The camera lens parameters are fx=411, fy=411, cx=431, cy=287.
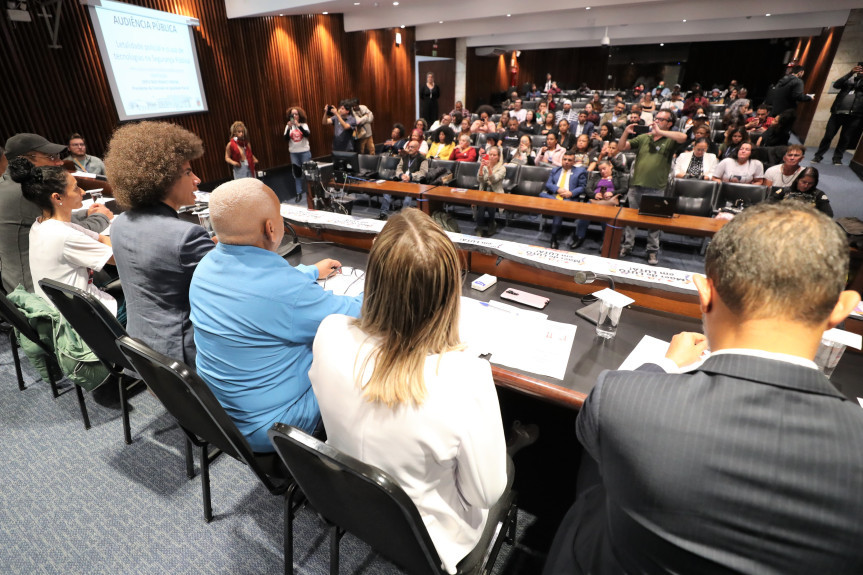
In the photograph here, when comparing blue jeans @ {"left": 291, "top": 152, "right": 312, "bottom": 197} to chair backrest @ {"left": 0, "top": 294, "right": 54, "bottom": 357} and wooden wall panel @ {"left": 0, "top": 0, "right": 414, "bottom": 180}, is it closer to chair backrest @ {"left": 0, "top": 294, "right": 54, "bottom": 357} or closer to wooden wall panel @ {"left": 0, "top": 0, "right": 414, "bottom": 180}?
wooden wall panel @ {"left": 0, "top": 0, "right": 414, "bottom": 180}

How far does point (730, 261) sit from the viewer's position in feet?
2.26

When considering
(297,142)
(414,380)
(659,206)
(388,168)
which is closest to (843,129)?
(659,206)

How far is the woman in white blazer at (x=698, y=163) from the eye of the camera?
187 inches

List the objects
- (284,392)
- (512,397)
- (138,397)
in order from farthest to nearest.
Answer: (138,397) < (512,397) < (284,392)

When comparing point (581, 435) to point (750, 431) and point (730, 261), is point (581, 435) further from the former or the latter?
point (730, 261)

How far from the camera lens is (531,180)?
202 inches

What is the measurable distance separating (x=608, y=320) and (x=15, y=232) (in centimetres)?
287

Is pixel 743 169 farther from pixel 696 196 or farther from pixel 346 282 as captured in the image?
pixel 346 282

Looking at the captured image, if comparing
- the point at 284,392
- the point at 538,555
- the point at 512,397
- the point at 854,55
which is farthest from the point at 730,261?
the point at 854,55

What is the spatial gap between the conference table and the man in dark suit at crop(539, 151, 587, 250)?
3036mm

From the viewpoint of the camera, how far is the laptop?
3.72 metres

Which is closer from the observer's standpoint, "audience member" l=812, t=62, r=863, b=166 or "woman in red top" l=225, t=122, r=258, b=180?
"woman in red top" l=225, t=122, r=258, b=180

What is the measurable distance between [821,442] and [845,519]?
11cm

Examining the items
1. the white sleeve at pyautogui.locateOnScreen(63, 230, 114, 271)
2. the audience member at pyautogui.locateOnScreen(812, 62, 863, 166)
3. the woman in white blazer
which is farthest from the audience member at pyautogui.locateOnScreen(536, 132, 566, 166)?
the audience member at pyautogui.locateOnScreen(812, 62, 863, 166)
